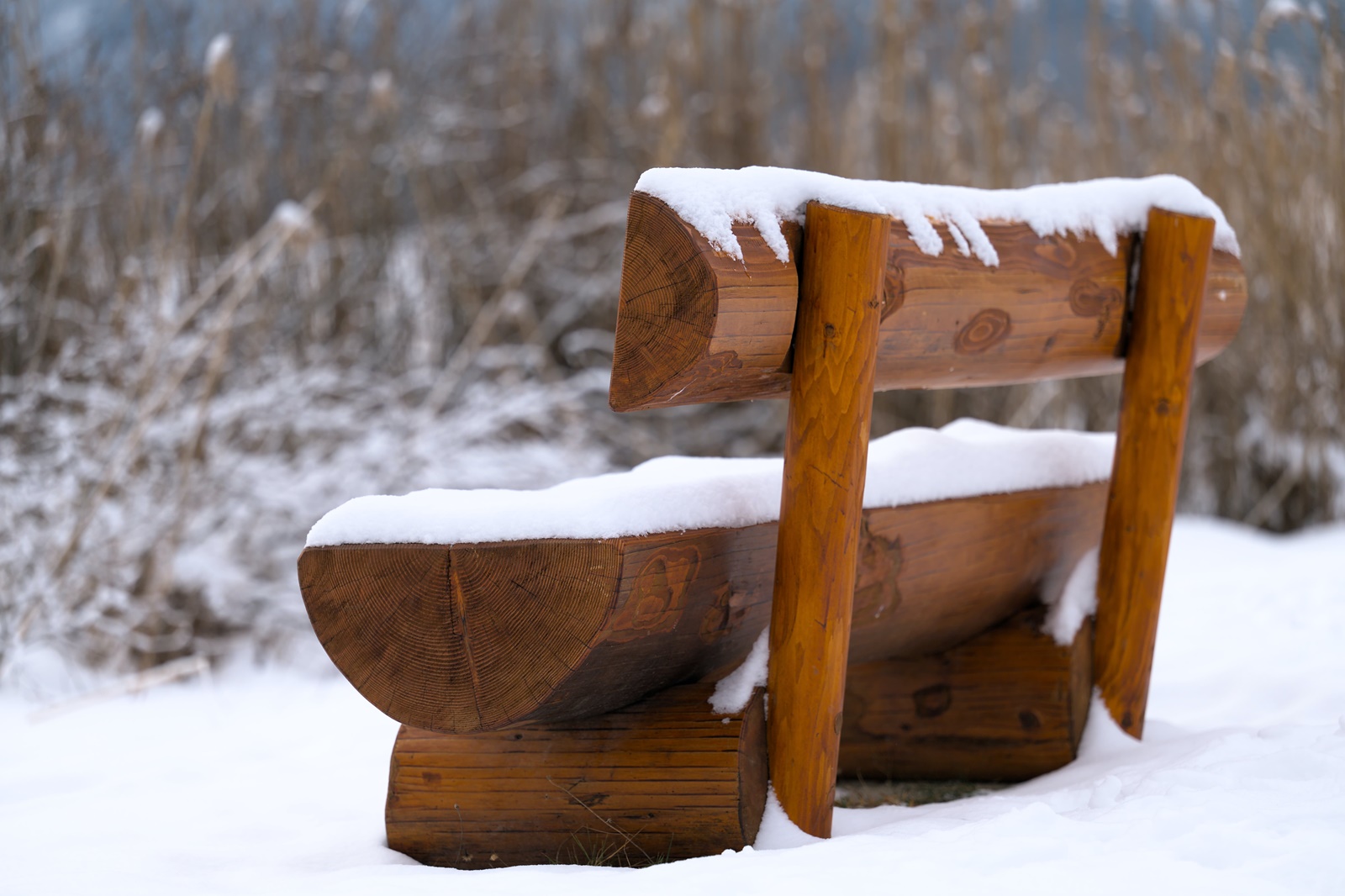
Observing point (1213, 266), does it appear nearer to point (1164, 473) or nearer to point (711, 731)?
point (1164, 473)

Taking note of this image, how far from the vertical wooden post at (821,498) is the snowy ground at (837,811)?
0.16 m

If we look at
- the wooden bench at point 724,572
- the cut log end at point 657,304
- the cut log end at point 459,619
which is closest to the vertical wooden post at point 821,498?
the wooden bench at point 724,572

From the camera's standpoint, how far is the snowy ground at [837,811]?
1.68 m

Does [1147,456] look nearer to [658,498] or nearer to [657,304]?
[658,498]

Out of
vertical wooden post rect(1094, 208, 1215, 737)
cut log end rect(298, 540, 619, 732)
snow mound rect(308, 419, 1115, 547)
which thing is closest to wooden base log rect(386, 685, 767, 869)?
cut log end rect(298, 540, 619, 732)

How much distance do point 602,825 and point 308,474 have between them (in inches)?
107

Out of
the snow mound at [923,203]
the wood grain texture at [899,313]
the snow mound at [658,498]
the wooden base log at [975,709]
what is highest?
the snow mound at [923,203]

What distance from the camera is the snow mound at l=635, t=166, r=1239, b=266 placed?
1777mm

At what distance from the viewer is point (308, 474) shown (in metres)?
4.43

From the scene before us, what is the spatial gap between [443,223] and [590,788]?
4130 millimetres

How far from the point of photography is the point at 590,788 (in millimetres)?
2068

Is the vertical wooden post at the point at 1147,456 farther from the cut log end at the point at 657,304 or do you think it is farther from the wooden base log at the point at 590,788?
the cut log end at the point at 657,304

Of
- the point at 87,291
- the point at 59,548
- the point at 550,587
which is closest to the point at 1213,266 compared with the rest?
the point at 550,587

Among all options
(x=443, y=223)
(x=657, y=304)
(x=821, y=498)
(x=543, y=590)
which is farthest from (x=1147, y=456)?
(x=443, y=223)
